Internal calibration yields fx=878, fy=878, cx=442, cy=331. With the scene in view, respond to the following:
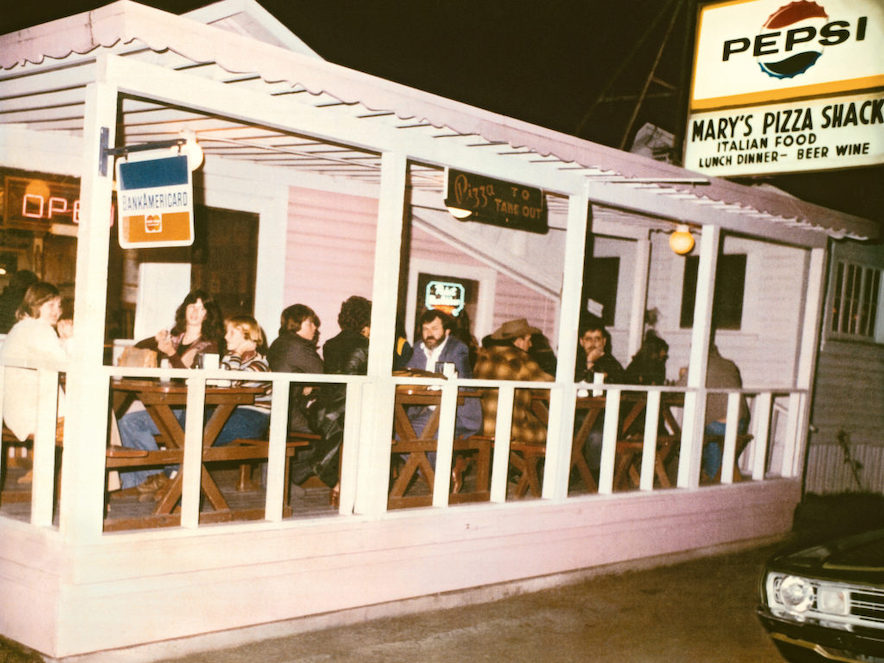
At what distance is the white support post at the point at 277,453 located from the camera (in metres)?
5.33

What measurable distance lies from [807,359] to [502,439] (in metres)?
4.73

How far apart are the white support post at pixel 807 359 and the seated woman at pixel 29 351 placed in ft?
24.5

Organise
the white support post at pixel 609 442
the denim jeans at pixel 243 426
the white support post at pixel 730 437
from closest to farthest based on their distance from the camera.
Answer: the denim jeans at pixel 243 426 < the white support post at pixel 609 442 < the white support post at pixel 730 437

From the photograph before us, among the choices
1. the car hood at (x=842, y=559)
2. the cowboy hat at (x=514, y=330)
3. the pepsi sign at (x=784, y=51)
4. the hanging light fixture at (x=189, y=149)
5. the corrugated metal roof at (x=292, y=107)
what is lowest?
the car hood at (x=842, y=559)

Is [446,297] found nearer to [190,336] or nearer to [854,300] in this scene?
[190,336]

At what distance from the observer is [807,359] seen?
31.9 feet

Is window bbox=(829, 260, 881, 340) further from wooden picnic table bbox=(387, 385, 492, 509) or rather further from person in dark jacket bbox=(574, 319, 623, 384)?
wooden picnic table bbox=(387, 385, 492, 509)

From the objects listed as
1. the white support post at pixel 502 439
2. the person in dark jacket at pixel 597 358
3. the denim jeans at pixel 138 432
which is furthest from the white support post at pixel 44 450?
the person in dark jacket at pixel 597 358

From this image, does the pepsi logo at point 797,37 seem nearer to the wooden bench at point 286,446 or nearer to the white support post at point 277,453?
the wooden bench at point 286,446

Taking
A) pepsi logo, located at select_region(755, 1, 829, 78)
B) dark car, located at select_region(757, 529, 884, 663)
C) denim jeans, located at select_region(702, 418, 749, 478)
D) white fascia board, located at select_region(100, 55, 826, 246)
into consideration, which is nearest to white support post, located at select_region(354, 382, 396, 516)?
white fascia board, located at select_region(100, 55, 826, 246)

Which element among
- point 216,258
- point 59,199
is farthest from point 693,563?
point 59,199

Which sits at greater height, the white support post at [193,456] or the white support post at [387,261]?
the white support post at [387,261]

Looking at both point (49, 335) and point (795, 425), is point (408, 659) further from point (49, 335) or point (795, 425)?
point (795, 425)

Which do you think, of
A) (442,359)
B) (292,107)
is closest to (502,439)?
(442,359)
